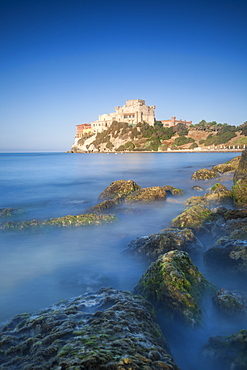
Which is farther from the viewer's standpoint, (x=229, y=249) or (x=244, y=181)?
(x=244, y=181)

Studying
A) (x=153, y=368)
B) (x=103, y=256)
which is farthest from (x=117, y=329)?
(x=103, y=256)

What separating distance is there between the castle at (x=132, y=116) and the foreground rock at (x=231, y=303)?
10193cm

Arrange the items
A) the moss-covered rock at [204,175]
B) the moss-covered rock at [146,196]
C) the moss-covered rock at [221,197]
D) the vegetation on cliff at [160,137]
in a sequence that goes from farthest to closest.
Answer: the vegetation on cliff at [160,137]
the moss-covered rock at [204,175]
the moss-covered rock at [146,196]
the moss-covered rock at [221,197]

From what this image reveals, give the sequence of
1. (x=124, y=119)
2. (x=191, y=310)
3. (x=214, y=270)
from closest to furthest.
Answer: (x=191, y=310) → (x=214, y=270) → (x=124, y=119)

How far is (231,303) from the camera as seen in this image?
337 centimetres

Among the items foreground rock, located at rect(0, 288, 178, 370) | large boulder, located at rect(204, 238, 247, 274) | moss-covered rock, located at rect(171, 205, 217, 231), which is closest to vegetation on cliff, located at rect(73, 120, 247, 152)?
moss-covered rock, located at rect(171, 205, 217, 231)

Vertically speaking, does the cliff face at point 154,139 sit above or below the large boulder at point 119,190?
above

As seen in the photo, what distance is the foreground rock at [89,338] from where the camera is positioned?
1938 mm

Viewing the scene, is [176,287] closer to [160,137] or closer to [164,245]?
[164,245]

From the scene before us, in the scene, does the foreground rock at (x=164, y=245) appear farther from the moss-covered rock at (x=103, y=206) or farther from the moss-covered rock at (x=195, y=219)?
the moss-covered rock at (x=103, y=206)

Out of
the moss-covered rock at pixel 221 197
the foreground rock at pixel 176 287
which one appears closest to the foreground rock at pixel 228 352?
the foreground rock at pixel 176 287

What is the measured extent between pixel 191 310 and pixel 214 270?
5.43ft

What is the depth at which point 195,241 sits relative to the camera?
18.3 ft

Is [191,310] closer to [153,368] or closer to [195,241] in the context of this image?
[153,368]
